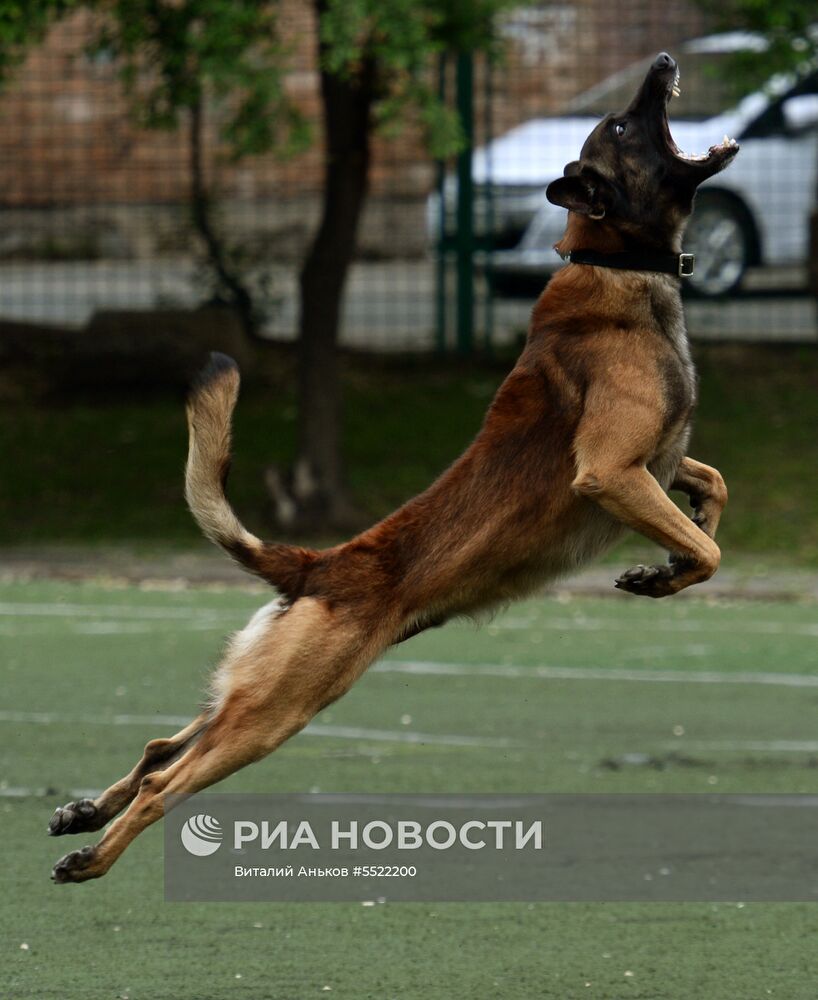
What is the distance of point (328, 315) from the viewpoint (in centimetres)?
1490

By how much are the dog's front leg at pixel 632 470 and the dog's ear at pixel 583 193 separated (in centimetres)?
51

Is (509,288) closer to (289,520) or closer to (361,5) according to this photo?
(289,520)

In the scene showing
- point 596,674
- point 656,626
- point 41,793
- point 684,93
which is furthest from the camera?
point 684,93

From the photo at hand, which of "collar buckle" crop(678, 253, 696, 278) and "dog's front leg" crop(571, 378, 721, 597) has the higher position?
"collar buckle" crop(678, 253, 696, 278)

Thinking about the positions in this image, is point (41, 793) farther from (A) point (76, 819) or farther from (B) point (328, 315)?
(B) point (328, 315)

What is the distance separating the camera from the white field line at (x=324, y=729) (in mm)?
8352

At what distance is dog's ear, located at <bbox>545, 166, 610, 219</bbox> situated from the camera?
16.8 feet

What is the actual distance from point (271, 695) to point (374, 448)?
434 inches

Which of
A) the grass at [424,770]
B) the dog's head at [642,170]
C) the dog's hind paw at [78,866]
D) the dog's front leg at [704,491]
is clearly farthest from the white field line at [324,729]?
the dog's head at [642,170]

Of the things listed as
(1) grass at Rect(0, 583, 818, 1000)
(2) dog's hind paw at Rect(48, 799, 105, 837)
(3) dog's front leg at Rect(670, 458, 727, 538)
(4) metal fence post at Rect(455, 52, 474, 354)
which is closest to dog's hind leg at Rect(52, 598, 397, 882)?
(2) dog's hind paw at Rect(48, 799, 105, 837)

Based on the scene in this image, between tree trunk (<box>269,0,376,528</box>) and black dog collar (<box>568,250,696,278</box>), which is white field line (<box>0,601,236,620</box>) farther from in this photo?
black dog collar (<box>568,250,696,278</box>)

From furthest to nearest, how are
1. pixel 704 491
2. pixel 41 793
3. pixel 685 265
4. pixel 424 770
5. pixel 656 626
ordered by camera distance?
pixel 656 626, pixel 424 770, pixel 41 793, pixel 704 491, pixel 685 265

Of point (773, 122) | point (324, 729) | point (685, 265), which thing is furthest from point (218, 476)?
point (773, 122)

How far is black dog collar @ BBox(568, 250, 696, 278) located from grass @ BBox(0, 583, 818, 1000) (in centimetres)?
199
